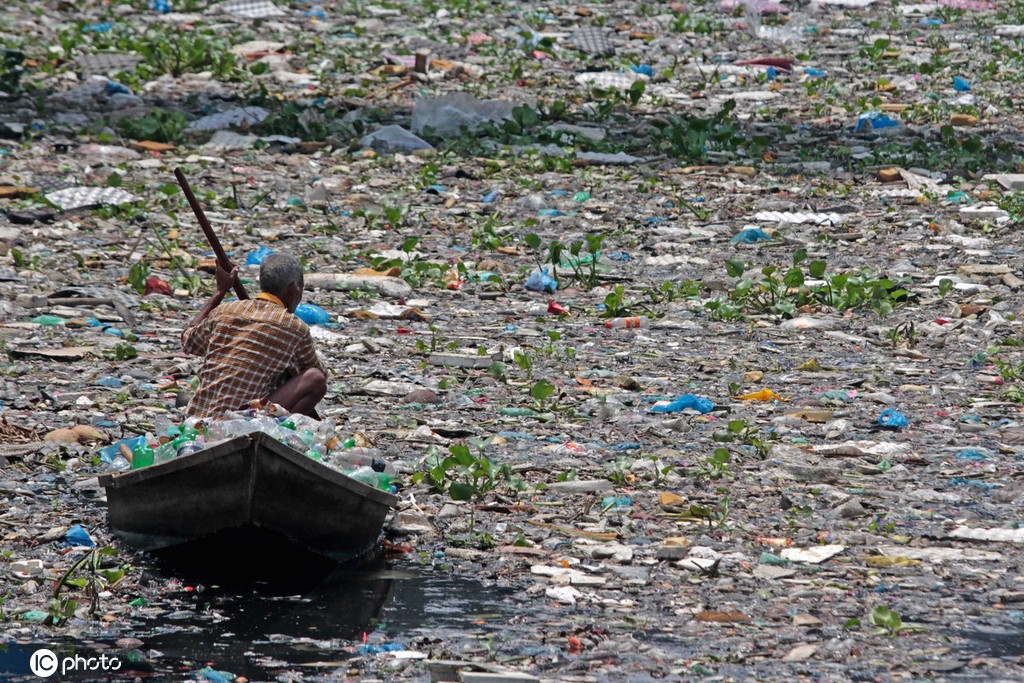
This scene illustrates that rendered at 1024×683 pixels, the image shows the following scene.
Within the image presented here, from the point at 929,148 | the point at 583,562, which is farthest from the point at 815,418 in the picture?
the point at 929,148

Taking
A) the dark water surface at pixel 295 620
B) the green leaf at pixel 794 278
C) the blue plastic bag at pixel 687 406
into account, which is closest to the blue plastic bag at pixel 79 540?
the dark water surface at pixel 295 620

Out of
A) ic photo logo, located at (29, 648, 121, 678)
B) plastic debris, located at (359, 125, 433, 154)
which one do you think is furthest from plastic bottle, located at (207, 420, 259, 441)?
plastic debris, located at (359, 125, 433, 154)

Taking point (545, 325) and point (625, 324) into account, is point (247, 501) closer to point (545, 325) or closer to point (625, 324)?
point (545, 325)

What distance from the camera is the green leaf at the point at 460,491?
5367 mm

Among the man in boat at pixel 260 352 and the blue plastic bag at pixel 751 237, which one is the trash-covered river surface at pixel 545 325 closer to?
the blue plastic bag at pixel 751 237

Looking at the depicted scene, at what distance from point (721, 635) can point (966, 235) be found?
234 inches

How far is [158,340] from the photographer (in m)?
7.47

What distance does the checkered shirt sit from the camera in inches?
200

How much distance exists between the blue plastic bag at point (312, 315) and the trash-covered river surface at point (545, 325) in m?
0.03

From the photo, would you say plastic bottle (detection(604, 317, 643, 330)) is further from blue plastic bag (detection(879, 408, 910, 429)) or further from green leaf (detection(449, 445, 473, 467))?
green leaf (detection(449, 445, 473, 467))

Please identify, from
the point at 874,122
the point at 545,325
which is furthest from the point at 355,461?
the point at 874,122

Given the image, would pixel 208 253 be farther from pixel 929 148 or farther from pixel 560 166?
pixel 929 148

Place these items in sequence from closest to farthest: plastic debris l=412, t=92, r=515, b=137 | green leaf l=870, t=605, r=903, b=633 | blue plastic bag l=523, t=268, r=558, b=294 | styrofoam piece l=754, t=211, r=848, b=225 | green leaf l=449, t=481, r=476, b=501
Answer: green leaf l=870, t=605, r=903, b=633 → green leaf l=449, t=481, r=476, b=501 → blue plastic bag l=523, t=268, r=558, b=294 → styrofoam piece l=754, t=211, r=848, b=225 → plastic debris l=412, t=92, r=515, b=137

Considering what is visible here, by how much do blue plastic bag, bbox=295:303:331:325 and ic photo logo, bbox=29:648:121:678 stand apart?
3.83 m
